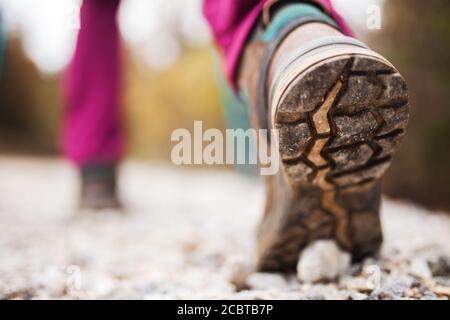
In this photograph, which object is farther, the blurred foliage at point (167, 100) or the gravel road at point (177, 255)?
the blurred foliage at point (167, 100)

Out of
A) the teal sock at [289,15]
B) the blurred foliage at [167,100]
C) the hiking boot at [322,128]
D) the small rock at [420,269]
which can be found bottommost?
the small rock at [420,269]

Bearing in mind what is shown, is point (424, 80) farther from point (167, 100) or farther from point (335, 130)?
point (167, 100)

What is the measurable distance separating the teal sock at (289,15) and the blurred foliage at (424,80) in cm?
57

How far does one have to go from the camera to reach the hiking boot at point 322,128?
0.63 m

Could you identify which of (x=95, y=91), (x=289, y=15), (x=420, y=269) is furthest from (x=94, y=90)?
(x=420, y=269)

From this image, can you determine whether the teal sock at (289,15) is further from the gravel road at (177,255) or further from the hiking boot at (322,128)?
the gravel road at (177,255)

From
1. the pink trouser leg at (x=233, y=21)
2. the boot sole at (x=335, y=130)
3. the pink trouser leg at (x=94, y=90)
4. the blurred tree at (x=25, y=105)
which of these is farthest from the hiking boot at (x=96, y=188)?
the blurred tree at (x=25, y=105)

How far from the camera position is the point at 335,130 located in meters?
0.66

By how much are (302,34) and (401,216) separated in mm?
972

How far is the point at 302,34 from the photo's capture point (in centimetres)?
74

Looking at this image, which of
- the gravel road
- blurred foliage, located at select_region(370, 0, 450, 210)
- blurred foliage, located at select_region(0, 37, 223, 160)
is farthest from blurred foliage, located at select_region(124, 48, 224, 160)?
blurred foliage, located at select_region(370, 0, 450, 210)

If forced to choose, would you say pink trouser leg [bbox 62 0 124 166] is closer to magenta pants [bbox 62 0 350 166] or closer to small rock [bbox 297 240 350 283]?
magenta pants [bbox 62 0 350 166]
